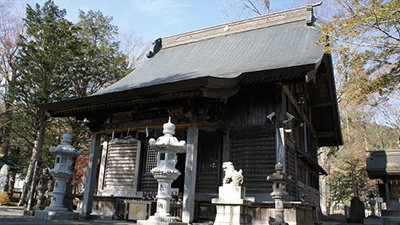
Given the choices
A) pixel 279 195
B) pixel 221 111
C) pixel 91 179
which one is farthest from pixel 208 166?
pixel 91 179

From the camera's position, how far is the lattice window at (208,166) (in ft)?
35.3

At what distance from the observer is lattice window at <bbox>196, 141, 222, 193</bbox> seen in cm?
1077

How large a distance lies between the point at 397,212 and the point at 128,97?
1634 cm

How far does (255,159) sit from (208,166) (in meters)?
1.91

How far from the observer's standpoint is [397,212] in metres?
17.1

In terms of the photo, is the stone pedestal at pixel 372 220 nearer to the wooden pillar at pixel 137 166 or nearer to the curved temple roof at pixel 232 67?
the curved temple roof at pixel 232 67

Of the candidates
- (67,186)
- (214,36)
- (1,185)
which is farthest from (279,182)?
(1,185)

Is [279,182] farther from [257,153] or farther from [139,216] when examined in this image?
Result: [139,216]

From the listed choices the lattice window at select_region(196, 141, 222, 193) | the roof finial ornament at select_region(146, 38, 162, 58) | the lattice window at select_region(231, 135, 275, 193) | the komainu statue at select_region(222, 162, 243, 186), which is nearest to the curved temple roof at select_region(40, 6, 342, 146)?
the roof finial ornament at select_region(146, 38, 162, 58)

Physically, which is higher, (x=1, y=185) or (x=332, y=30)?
(x=332, y=30)

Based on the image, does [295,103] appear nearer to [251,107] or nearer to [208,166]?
[251,107]

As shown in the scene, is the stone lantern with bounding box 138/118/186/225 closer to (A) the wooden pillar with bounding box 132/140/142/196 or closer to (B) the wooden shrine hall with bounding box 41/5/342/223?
(B) the wooden shrine hall with bounding box 41/5/342/223

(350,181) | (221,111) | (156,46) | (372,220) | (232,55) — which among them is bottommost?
(372,220)

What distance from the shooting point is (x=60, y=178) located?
997cm
